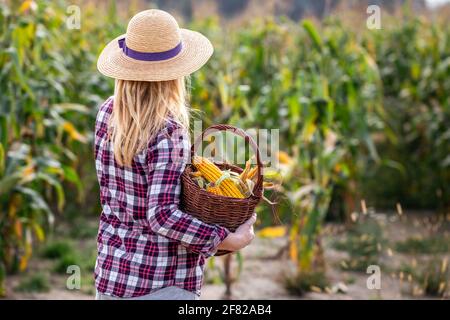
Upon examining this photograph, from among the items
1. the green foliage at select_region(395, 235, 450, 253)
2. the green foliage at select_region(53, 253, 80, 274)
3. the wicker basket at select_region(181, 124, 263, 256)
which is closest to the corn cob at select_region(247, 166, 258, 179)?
the wicker basket at select_region(181, 124, 263, 256)

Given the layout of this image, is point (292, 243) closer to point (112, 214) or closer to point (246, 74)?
point (246, 74)

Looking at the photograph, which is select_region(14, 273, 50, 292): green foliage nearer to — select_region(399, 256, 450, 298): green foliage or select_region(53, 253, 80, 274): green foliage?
select_region(53, 253, 80, 274): green foliage

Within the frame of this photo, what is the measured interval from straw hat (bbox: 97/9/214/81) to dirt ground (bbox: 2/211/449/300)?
6.65 feet

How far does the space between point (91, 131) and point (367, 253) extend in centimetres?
224

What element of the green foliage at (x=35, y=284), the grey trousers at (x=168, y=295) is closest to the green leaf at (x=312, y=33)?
the green foliage at (x=35, y=284)

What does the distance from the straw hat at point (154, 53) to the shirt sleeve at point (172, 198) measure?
20 cm

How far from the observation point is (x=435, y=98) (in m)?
6.59

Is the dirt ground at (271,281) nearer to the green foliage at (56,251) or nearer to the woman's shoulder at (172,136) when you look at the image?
the green foliage at (56,251)

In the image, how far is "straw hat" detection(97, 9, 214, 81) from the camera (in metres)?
2.11

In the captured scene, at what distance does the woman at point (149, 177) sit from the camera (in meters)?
2.03

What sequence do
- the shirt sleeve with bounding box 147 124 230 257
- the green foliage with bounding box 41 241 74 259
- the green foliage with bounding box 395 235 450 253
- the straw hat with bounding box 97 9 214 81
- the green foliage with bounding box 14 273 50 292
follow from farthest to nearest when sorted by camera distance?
the green foliage with bounding box 395 235 450 253 → the green foliage with bounding box 41 241 74 259 → the green foliage with bounding box 14 273 50 292 → the straw hat with bounding box 97 9 214 81 → the shirt sleeve with bounding box 147 124 230 257

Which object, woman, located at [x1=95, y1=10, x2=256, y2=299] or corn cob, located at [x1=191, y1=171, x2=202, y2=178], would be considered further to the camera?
corn cob, located at [x1=191, y1=171, x2=202, y2=178]

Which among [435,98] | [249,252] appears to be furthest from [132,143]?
[435,98]

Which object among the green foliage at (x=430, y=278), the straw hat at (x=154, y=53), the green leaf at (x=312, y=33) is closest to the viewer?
the straw hat at (x=154, y=53)
